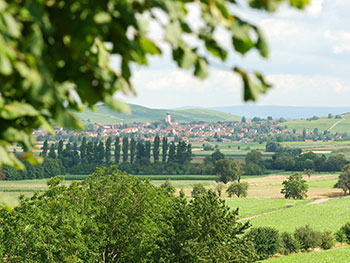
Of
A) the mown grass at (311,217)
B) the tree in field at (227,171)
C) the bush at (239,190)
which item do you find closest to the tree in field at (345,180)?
the mown grass at (311,217)

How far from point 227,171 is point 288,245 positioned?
90449 millimetres

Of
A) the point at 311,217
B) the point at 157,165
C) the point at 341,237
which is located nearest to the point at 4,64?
the point at 341,237

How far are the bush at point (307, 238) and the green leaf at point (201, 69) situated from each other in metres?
62.2

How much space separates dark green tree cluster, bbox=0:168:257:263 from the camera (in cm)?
2902

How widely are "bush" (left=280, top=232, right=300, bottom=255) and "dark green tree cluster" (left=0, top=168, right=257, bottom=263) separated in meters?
27.5

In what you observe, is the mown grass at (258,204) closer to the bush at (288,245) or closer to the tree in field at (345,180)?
the tree in field at (345,180)

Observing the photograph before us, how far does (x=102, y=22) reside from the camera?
3.43m

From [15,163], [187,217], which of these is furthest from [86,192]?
[15,163]

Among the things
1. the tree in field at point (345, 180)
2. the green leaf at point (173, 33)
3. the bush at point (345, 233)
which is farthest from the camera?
the tree in field at point (345, 180)

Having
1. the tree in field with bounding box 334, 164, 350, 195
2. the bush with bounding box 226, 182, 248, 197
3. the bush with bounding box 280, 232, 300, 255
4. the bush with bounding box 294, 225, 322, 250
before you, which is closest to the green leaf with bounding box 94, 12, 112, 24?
the bush with bounding box 280, 232, 300, 255

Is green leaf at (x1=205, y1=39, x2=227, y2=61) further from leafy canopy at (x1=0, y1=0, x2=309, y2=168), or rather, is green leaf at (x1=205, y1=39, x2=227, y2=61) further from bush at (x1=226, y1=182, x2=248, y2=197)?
bush at (x1=226, y1=182, x2=248, y2=197)

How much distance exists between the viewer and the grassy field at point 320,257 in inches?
2094

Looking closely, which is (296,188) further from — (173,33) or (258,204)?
(173,33)

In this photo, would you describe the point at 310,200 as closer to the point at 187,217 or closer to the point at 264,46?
the point at 187,217
